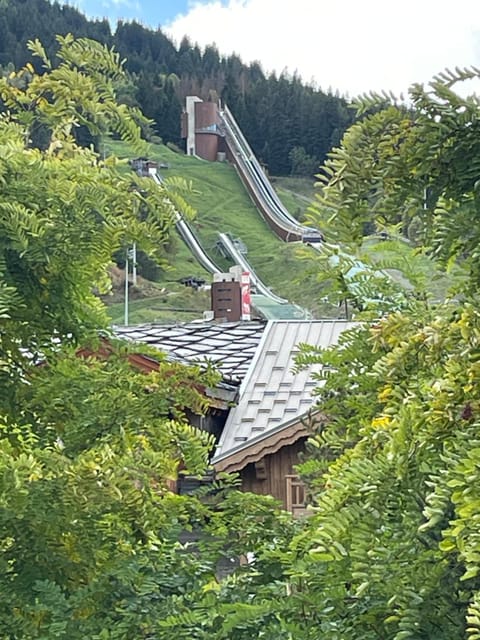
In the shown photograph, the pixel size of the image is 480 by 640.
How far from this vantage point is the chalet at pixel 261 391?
30.3 ft

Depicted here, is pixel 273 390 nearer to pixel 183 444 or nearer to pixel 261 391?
pixel 261 391

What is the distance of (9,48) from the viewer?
266 feet

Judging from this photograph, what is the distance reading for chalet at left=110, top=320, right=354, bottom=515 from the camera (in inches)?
364

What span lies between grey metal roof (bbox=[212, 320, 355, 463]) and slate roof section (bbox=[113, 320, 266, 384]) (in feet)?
0.63

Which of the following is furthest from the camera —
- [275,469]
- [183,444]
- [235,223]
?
[235,223]

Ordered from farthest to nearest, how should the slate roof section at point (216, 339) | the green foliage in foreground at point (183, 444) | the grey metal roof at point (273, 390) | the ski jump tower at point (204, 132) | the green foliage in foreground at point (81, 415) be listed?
1. the ski jump tower at point (204, 132)
2. the slate roof section at point (216, 339)
3. the grey metal roof at point (273, 390)
4. the green foliage in foreground at point (81, 415)
5. the green foliage in foreground at point (183, 444)

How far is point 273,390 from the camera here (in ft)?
34.6

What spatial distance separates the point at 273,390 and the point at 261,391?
139 millimetres

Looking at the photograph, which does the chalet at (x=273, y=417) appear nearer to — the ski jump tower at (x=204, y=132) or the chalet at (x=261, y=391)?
the chalet at (x=261, y=391)

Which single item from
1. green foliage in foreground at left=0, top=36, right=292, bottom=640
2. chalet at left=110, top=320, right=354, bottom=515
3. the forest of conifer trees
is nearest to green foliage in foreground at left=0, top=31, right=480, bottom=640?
green foliage in foreground at left=0, top=36, right=292, bottom=640

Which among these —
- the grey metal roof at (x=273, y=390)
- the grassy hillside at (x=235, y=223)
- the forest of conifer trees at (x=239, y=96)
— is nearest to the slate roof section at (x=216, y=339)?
the grey metal roof at (x=273, y=390)

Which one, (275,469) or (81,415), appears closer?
(81,415)

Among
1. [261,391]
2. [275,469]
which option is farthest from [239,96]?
[275,469]

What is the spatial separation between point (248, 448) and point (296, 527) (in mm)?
6668
